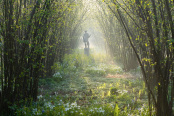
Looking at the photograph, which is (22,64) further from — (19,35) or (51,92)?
(51,92)

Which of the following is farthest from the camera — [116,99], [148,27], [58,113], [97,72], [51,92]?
[97,72]

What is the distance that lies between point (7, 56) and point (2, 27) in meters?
0.58

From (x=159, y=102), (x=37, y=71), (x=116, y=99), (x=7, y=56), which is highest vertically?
(x=7, y=56)

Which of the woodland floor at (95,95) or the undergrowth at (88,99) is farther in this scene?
the woodland floor at (95,95)

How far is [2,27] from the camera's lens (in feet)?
11.1

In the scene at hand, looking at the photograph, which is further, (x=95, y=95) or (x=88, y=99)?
(x=95, y=95)

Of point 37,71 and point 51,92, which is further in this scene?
point 51,92

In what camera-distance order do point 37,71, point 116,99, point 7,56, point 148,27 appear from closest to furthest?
point 148,27 < point 7,56 < point 37,71 < point 116,99

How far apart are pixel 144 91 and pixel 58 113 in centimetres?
349

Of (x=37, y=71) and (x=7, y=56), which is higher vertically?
(x=7, y=56)

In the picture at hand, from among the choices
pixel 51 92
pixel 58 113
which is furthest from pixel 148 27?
pixel 51 92

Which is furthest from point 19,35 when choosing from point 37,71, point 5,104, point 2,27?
point 5,104

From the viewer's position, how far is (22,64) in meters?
3.63

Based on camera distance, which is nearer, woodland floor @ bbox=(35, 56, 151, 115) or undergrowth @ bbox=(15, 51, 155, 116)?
undergrowth @ bbox=(15, 51, 155, 116)
